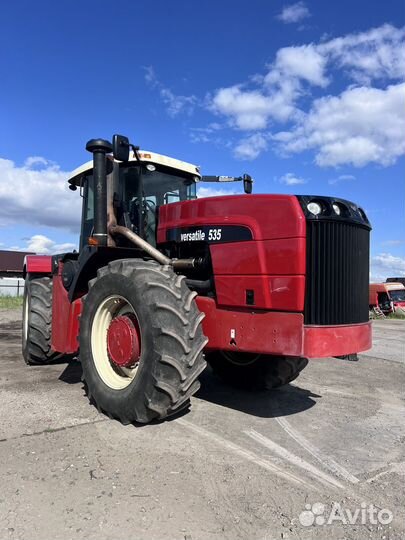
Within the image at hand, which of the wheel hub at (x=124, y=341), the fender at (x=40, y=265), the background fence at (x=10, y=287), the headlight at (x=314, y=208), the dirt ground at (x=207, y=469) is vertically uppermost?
the headlight at (x=314, y=208)

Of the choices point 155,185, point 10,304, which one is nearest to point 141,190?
point 155,185

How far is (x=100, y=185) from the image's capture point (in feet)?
16.1

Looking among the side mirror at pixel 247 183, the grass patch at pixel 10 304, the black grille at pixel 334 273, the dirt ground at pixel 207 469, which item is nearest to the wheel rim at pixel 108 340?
the dirt ground at pixel 207 469

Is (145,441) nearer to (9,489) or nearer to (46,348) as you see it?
(9,489)

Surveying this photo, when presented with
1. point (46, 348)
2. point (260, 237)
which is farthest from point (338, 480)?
point (46, 348)

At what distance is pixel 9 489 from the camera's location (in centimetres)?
298

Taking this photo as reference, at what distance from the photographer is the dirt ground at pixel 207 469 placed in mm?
2680

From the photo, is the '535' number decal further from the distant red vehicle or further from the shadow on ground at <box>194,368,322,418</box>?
the distant red vehicle

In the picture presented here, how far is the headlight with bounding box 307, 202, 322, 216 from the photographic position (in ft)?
12.9

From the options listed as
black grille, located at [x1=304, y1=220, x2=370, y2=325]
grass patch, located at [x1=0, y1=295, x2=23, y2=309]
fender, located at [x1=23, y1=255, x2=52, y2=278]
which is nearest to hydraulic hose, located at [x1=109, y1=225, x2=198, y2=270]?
black grille, located at [x1=304, y1=220, x2=370, y2=325]

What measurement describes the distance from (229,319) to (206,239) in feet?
2.59

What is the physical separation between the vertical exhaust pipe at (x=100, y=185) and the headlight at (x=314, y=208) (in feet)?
6.97

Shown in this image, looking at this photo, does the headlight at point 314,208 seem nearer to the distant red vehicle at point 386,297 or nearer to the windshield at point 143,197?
the windshield at point 143,197

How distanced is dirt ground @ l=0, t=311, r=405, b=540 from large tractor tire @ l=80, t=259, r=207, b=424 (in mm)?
258
